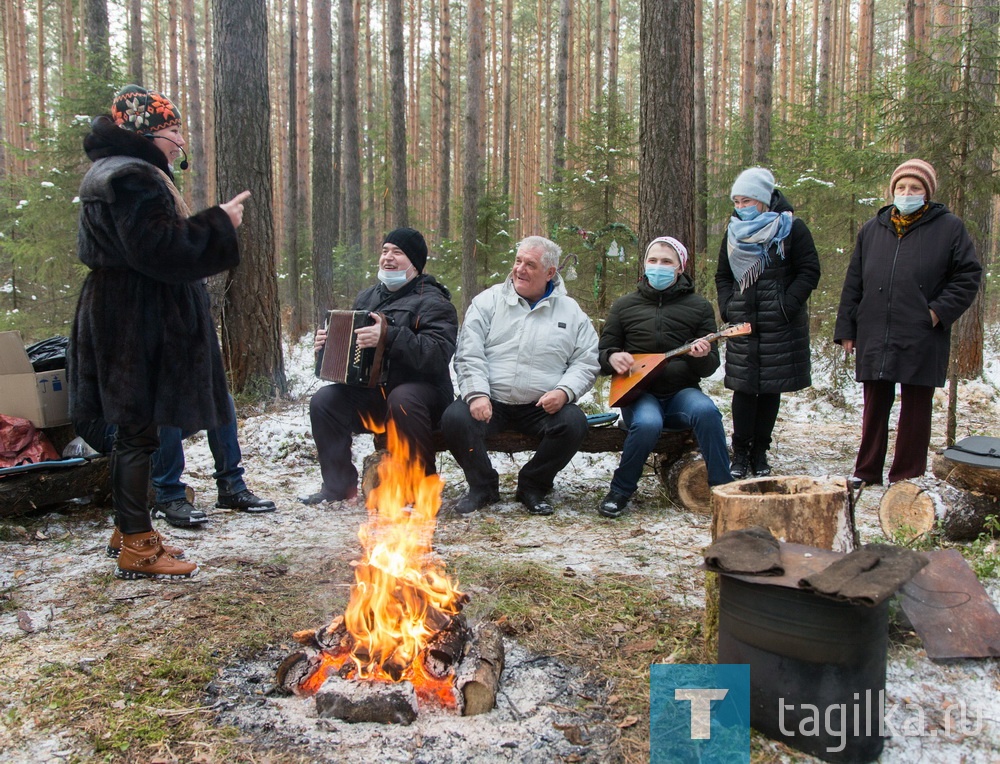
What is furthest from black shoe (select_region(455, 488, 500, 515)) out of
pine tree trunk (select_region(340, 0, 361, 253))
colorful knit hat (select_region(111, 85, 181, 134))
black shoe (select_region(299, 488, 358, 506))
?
pine tree trunk (select_region(340, 0, 361, 253))

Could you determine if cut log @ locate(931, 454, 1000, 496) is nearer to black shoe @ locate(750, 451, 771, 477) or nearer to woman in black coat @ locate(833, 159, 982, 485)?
woman in black coat @ locate(833, 159, 982, 485)

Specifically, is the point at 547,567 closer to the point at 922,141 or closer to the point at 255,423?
the point at 255,423

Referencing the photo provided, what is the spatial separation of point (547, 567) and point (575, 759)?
5.42 ft

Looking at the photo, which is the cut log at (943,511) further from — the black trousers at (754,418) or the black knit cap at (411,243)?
the black knit cap at (411,243)

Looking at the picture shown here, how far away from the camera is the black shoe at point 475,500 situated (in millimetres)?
4902

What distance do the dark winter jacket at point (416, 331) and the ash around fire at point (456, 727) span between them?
258 cm

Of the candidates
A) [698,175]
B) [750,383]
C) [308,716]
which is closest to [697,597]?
[308,716]

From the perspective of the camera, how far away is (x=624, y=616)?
3137 mm

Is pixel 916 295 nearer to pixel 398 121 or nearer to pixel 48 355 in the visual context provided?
pixel 48 355

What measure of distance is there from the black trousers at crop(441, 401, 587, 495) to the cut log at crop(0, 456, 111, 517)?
2.16 metres

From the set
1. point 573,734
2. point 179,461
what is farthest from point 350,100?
point 573,734

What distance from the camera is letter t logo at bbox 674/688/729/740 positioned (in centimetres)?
227

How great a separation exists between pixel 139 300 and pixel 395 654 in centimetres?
220

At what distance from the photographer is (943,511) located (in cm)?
383
